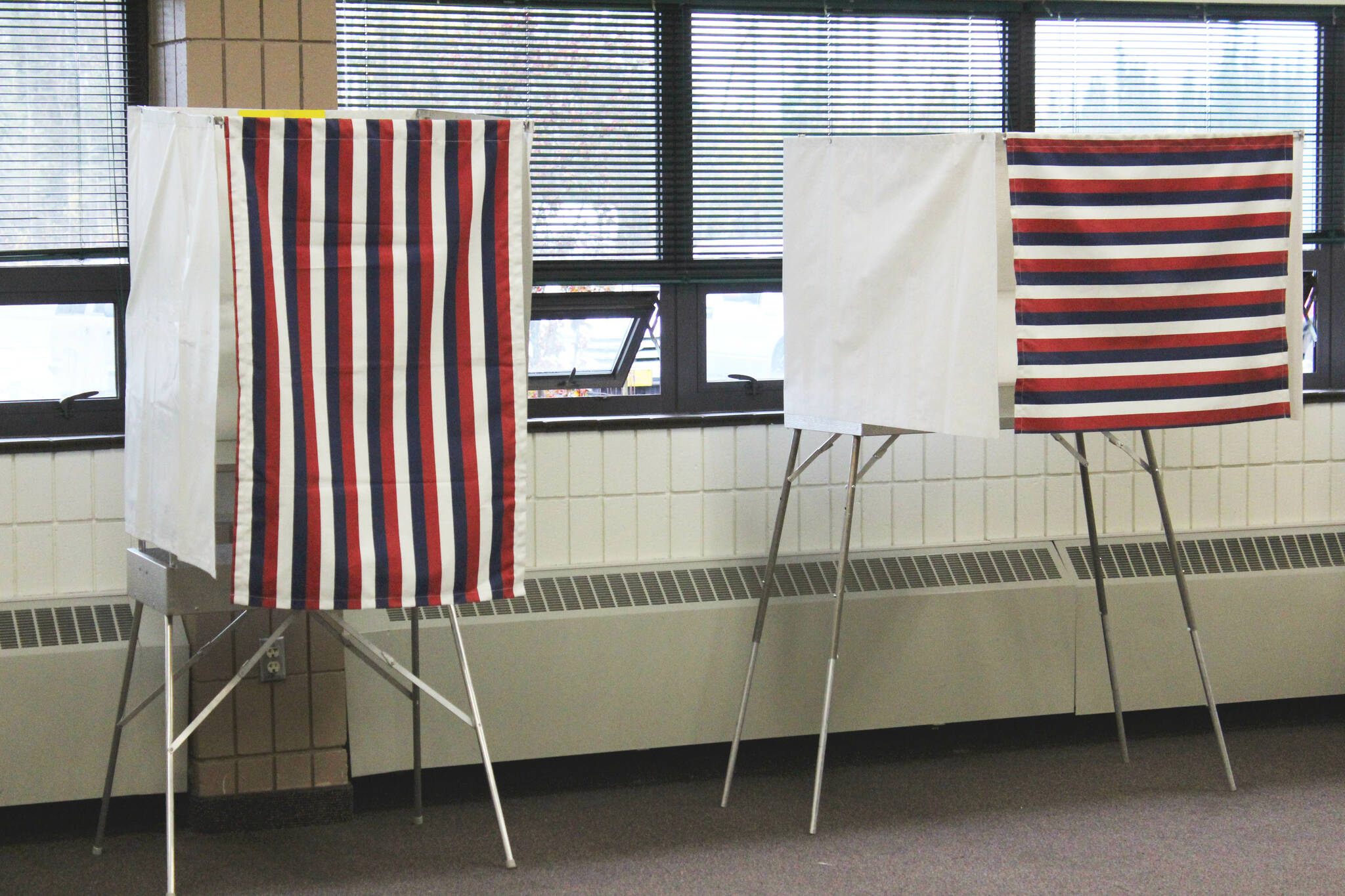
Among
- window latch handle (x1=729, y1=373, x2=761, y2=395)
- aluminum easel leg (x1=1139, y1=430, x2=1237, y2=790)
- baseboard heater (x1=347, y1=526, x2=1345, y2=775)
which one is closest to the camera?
aluminum easel leg (x1=1139, y1=430, x2=1237, y2=790)

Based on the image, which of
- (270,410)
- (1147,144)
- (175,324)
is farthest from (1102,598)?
(175,324)

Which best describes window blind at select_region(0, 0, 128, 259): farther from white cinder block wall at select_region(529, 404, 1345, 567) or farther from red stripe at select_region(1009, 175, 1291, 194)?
red stripe at select_region(1009, 175, 1291, 194)

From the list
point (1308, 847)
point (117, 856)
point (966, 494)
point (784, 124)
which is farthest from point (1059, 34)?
point (117, 856)

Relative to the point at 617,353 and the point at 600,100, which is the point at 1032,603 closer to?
the point at 617,353

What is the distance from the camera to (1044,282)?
9.22ft

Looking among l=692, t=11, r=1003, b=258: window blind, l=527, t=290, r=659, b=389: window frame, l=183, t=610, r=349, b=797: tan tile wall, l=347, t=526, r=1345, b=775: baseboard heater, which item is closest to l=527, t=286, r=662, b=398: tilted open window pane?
l=527, t=290, r=659, b=389: window frame

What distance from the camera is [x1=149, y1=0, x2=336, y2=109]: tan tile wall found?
3057mm

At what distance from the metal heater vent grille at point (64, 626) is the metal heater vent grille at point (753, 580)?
0.61 m

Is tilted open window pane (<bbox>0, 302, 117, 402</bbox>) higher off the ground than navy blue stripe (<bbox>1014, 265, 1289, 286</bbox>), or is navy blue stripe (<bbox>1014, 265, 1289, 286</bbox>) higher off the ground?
navy blue stripe (<bbox>1014, 265, 1289, 286</bbox>)

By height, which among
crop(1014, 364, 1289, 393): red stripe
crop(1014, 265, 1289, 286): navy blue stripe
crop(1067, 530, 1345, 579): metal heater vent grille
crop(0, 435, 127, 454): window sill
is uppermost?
crop(1014, 265, 1289, 286): navy blue stripe

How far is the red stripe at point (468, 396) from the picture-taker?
2488mm

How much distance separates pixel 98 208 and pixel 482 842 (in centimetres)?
171

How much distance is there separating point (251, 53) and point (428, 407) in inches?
44.0

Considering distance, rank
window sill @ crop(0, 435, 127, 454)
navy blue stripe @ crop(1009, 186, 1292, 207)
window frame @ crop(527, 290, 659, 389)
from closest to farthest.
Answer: navy blue stripe @ crop(1009, 186, 1292, 207), window sill @ crop(0, 435, 127, 454), window frame @ crop(527, 290, 659, 389)
